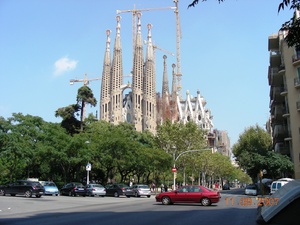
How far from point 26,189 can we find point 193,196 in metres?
15.5

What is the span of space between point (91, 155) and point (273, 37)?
2846 centimetres

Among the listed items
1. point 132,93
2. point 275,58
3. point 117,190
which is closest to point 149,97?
point 132,93

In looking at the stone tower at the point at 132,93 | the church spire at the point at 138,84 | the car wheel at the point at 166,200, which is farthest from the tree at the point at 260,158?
the stone tower at the point at 132,93

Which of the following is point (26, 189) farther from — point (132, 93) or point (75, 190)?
point (132, 93)

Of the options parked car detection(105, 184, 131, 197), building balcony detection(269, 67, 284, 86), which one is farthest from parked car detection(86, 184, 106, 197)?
building balcony detection(269, 67, 284, 86)

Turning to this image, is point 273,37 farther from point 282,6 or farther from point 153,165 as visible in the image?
point 282,6

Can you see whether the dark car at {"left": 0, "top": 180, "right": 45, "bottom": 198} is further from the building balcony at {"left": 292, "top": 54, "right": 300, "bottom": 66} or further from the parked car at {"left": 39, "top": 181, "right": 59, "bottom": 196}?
the building balcony at {"left": 292, "top": 54, "right": 300, "bottom": 66}

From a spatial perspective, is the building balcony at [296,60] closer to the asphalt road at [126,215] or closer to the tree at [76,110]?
the asphalt road at [126,215]

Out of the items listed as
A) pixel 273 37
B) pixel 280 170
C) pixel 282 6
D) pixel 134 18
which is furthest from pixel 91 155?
pixel 134 18

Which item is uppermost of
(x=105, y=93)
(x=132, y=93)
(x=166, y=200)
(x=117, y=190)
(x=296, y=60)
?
(x=105, y=93)

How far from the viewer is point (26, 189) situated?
29312mm

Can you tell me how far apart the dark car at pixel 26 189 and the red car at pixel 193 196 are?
1217cm

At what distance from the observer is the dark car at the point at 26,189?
28875 millimetres

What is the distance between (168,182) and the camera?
67.1 m
